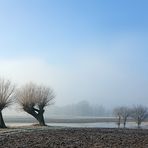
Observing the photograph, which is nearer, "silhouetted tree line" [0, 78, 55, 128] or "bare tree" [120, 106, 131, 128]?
"silhouetted tree line" [0, 78, 55, 128]

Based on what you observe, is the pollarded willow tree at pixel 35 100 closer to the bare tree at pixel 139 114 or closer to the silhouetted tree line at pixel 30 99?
the silhouetted tree line at pixel 30 99

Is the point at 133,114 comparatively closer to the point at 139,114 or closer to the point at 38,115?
the point at 139,114

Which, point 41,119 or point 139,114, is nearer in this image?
point 41,119

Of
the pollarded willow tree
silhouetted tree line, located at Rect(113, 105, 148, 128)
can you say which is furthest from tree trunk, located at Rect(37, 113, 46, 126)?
silhouetted tree line, located at Rect(113, 105, 148, 128)

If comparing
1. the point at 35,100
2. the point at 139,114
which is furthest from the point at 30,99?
the point at 139,114

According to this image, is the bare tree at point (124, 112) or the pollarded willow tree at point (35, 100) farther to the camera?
the bare tree at point (124, 112)

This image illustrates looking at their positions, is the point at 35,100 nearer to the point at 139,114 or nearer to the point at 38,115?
the point at 38,115

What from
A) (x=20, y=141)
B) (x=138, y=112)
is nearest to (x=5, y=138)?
(x=20, y=141)

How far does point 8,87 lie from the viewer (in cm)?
5681

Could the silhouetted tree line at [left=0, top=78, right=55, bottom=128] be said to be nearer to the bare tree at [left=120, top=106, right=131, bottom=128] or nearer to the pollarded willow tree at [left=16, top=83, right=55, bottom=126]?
the pollarded willow tree at [left=16, top=83, right=55, bottom=126]

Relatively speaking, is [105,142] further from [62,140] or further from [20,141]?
[20,141]

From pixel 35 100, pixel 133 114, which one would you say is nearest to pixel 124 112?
pixel 133 114

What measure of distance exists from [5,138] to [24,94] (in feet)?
97.2

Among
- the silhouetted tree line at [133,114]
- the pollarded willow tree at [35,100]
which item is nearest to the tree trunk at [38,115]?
the pollarded willow tree at [35,100]
